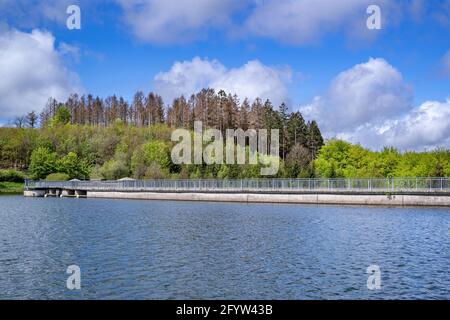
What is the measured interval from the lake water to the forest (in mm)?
49580

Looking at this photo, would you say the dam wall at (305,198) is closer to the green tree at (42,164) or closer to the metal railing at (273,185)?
the metal railing at (273,185)

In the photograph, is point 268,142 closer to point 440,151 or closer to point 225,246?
point 440,151

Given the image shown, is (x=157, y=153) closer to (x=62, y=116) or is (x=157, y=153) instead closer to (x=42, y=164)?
(x=42, y=164)

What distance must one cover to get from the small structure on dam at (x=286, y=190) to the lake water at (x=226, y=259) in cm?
2144

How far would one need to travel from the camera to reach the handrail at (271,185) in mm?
64562

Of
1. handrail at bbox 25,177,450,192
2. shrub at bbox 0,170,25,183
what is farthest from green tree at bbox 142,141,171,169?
shrub at bbox 0,170,25,183

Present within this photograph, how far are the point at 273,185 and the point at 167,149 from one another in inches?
2000

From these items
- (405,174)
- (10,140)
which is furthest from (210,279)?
(10,140)

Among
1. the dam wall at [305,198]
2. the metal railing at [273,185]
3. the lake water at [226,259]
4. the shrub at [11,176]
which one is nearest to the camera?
the lake water at [226,259]

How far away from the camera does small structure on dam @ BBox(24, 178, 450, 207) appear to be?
63.7 meters

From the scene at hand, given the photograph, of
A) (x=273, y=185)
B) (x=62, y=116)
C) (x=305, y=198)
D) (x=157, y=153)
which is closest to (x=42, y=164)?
(x=157, y=153)

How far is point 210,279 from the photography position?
2153 centimetres

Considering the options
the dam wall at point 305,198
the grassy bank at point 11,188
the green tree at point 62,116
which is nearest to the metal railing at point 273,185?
the dam wall at point 305,198

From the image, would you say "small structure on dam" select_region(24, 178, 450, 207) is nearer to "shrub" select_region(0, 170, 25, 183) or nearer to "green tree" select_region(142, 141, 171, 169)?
"green tree" select_region(142, 141, 171, 169)
